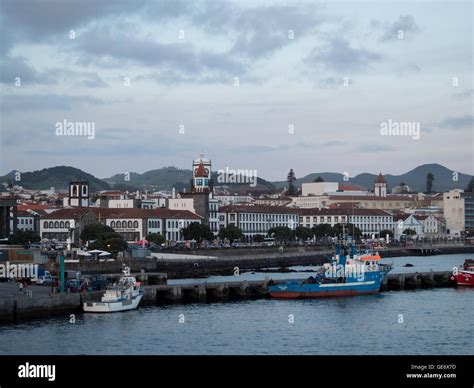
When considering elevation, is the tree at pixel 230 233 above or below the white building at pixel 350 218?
below

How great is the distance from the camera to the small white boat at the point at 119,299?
1629 inches

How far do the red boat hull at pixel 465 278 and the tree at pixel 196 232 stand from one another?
143ft

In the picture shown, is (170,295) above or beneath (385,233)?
beneath

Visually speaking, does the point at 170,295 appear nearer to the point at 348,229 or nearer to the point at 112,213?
the point at 112,213

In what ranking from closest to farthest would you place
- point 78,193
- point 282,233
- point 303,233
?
point 282,233 → point 78,193 → point 303,233

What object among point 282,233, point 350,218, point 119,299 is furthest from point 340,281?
point 350,218

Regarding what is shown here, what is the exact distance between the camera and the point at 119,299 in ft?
138

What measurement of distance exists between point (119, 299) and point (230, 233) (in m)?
64.0

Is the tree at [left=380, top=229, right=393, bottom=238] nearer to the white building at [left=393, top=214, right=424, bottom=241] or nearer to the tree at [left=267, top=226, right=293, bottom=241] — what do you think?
the white building at [left=393, top=214, right=424, bottom=241]

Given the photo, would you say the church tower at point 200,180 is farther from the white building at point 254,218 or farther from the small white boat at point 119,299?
the small white boat at point 119,299

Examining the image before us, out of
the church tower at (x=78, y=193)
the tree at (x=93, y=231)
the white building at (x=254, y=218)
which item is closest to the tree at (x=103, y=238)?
the tree at (x=93, y=231)

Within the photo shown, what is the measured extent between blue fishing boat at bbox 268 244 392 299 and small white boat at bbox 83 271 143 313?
873cm

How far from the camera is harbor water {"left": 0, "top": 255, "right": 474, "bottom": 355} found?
32.6m
